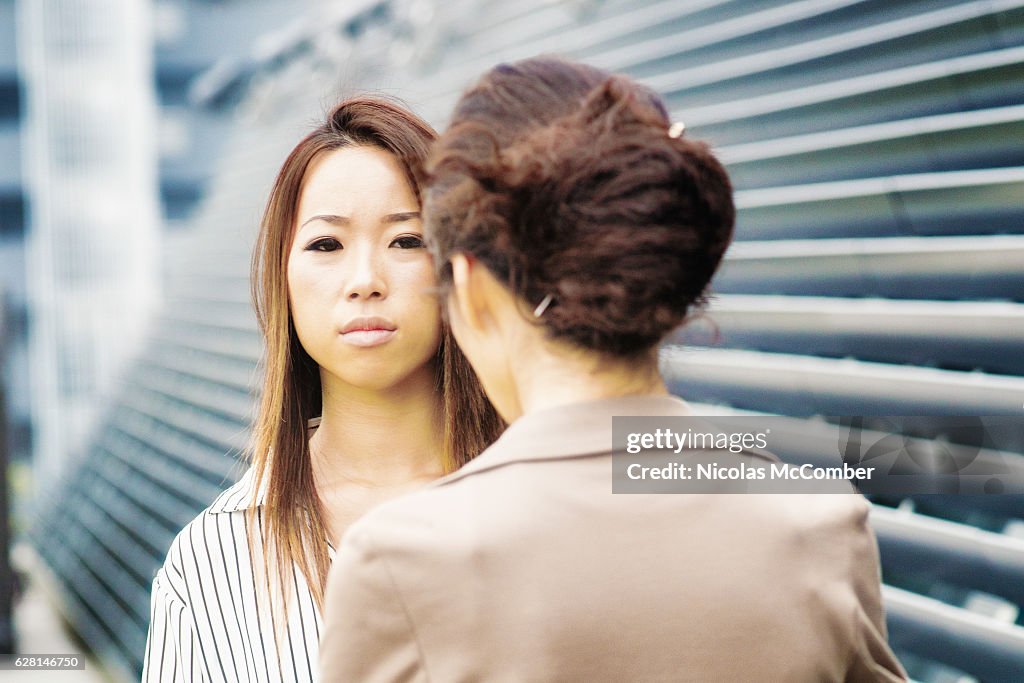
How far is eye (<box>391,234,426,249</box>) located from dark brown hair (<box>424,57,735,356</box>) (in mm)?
414

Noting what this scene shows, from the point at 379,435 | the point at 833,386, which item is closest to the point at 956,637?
the point at 833,386

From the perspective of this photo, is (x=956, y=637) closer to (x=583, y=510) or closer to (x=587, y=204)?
(x=583, y=510)

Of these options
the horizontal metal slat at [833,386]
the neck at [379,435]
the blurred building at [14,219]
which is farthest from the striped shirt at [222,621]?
the blurred building at [14,219]

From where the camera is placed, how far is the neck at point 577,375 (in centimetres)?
104

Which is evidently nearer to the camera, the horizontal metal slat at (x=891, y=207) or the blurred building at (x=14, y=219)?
the horizontal metal slat at (x=891, y=207)

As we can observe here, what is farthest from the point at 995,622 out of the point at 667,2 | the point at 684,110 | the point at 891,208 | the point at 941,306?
the point at 667,2

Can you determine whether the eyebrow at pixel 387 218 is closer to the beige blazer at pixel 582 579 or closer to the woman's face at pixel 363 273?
the woman's face at pixel 363 273

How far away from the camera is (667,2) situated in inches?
206

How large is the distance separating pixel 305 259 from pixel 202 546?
450mm

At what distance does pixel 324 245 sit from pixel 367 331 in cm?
14

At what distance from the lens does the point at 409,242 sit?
1.46m

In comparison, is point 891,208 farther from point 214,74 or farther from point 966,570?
point 214,74

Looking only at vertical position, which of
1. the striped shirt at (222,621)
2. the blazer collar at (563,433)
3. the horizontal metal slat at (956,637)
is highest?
the blazer collar at (563,433)

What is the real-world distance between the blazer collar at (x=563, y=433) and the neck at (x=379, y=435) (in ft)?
1.84
